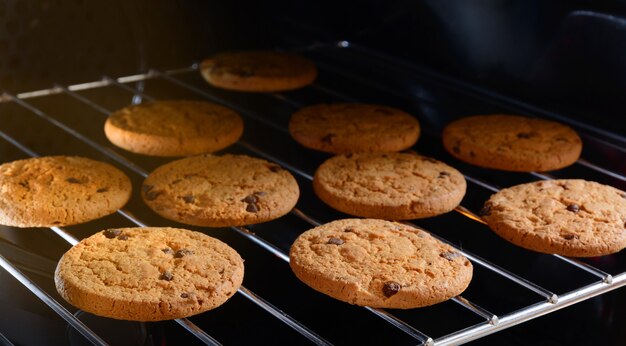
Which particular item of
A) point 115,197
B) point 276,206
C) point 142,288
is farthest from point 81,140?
point 142,288

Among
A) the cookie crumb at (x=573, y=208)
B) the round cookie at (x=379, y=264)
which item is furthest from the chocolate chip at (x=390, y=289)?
the cookie crumb at (x=573, y=208)

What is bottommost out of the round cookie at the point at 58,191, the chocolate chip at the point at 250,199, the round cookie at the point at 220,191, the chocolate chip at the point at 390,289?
the round cookie at the point at 58,191

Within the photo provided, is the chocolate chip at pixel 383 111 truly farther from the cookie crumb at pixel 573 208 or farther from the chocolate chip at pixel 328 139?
the cookie crumb at pixel 573 208

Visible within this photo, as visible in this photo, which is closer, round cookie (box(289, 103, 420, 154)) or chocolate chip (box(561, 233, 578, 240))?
chocolate chip (box(561, 233, 578, 240))

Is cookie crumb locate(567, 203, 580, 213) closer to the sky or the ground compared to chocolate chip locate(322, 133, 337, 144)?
closer to the sky

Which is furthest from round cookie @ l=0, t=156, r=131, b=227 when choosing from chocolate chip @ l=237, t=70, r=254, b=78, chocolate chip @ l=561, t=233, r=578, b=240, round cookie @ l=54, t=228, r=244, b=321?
chocolate chip @ l=561, t=233, r=578, b=240

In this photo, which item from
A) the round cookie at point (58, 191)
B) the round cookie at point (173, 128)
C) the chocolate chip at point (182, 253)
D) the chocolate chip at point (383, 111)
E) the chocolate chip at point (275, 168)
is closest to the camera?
the chocolate chip at point (182, 253)

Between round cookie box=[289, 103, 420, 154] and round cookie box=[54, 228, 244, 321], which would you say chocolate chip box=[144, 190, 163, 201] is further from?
round cookie box=[289, 103, 420, 154]

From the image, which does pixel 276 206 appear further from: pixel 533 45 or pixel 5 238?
pixel 533 45
